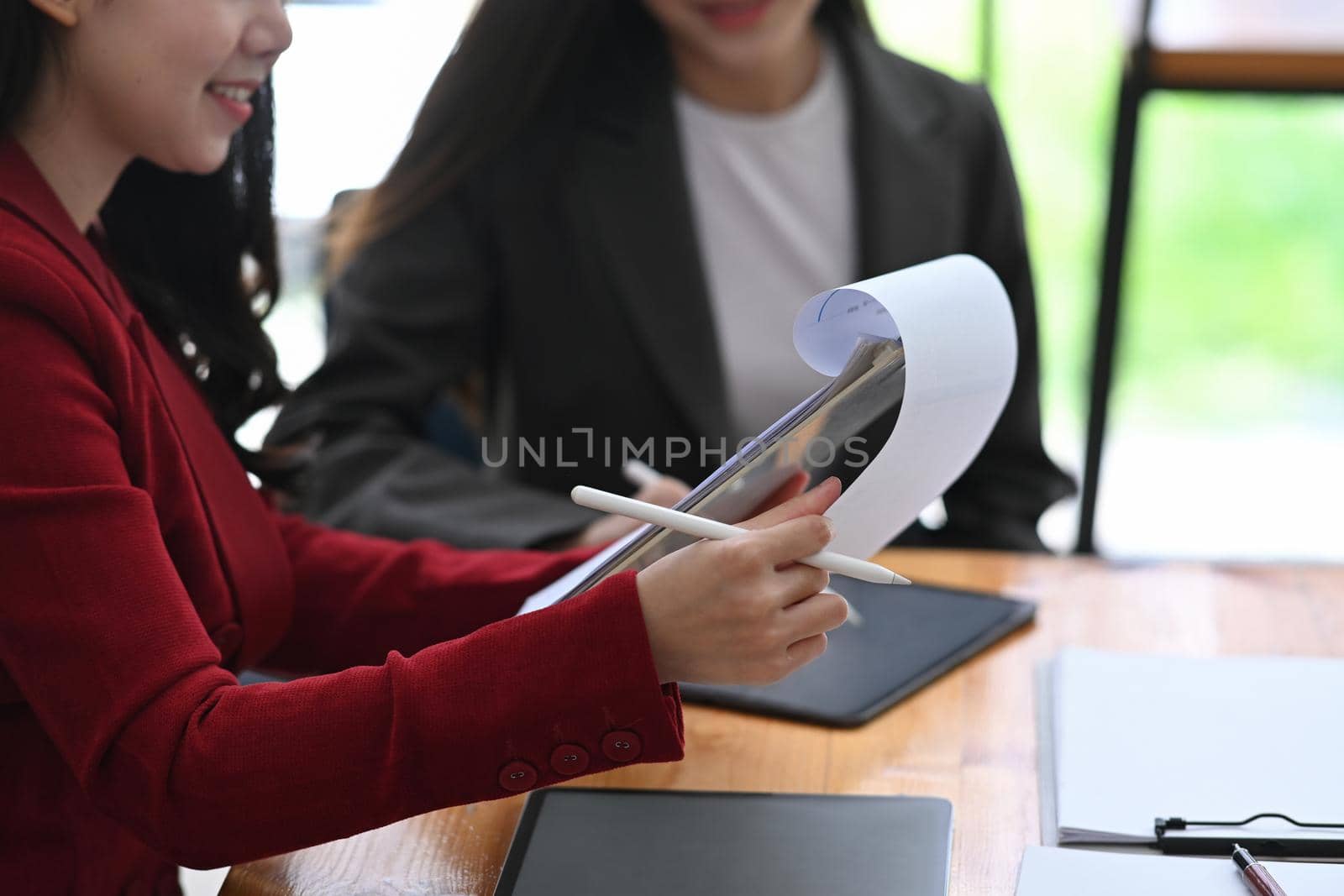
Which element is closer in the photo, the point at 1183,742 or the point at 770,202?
the point at 1183,742

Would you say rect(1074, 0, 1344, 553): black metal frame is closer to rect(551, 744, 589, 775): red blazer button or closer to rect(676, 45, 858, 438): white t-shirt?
rect(676, 45, 858, 438): white t-shirt

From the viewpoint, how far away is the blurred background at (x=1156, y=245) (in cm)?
263

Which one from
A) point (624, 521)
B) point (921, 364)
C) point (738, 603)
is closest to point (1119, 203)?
point (624, 521)

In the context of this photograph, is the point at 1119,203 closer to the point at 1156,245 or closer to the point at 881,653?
the point at 1156,245

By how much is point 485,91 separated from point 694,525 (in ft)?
2.79

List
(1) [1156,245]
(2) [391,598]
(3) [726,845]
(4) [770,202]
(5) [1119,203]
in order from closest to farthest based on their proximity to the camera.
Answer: (3) [726,845] < (2) [391,598] < (4) [770,202] < (5) [1119,203] < (1) [1156,245]

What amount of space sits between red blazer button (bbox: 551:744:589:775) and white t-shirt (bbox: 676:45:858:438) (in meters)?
0.85

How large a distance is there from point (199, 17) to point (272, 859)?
0.46 meters

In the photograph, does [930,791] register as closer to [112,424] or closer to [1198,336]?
[112,424]

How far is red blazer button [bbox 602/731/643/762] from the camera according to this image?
69 cm

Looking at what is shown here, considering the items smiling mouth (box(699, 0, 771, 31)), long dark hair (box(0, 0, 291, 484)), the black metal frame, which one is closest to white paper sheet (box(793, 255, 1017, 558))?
long dark hair (box(0, 0, 291, 484))

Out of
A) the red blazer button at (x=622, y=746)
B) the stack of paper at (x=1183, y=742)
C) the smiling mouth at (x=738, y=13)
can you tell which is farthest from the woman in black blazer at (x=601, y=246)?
the red blazer button at (x=622, y=746)

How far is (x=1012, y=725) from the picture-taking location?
36.5 inches

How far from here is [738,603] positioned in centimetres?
67
